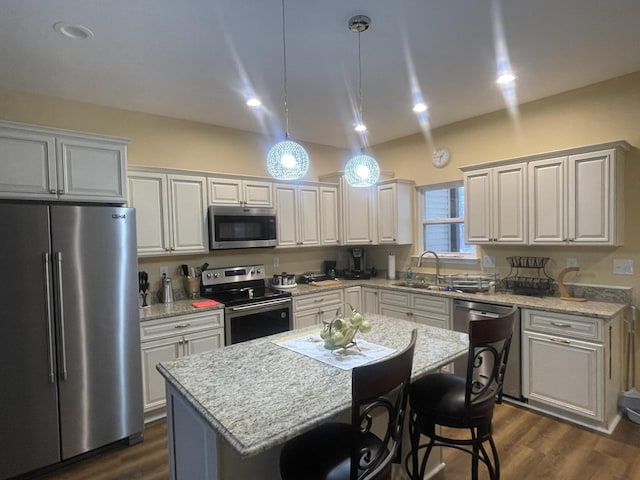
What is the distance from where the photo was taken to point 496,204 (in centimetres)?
344

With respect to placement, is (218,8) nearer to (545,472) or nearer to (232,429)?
(232,429)

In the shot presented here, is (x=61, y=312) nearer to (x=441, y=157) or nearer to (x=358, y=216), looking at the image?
(x=358, y=216)

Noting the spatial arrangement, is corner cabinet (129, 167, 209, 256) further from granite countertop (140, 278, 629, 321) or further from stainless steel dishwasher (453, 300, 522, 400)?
stainless steel dishwasher (453, 300, 522, 400)

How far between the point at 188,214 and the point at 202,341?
1.24 metres

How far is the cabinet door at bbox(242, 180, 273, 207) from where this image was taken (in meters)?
3.85

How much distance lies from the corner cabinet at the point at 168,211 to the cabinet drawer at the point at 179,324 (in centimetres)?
66

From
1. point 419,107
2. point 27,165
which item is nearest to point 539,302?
point 419,107

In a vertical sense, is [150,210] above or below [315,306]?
above

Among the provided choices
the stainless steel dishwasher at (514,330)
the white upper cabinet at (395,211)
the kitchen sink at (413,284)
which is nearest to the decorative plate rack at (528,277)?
the stainless steel dishwasher at (514,330)

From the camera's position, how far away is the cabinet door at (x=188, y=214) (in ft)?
11.0

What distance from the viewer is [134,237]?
2.64 m

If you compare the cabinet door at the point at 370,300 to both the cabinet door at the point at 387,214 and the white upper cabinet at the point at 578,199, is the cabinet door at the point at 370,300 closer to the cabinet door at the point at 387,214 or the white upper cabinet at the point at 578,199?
the cabinet door at the point at 387,214

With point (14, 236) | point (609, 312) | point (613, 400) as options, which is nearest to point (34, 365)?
point (14, 236)

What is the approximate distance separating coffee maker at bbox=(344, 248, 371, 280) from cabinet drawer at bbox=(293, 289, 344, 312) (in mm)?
608
